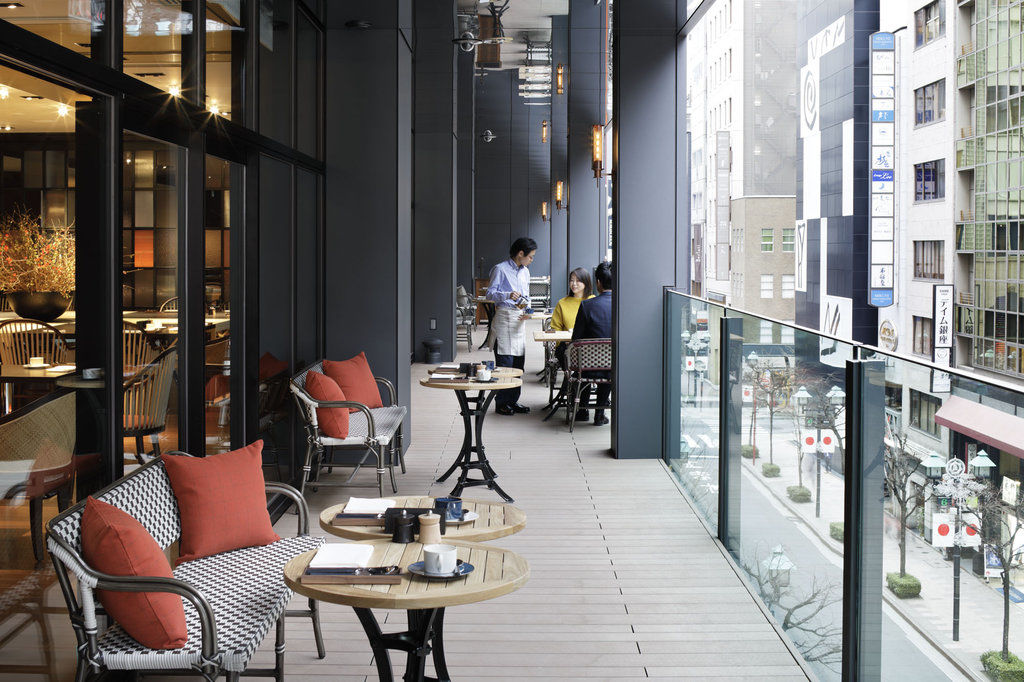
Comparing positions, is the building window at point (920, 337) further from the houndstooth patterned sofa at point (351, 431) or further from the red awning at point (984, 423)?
the red awning at point (984, 423)

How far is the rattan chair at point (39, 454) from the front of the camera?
2670 mm

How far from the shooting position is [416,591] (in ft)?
7.90

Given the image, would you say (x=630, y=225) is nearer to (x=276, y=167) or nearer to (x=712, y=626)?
(x=276, y=167)

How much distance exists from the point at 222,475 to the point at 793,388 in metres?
2.14

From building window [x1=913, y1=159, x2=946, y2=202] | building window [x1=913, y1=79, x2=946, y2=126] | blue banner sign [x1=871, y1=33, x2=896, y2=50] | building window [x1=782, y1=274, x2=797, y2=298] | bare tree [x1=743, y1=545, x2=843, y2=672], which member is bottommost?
bare tree [x1=743, y1=545, x2=843, y2=672]

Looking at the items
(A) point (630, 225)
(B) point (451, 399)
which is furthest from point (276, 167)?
(B) point (451, 399)

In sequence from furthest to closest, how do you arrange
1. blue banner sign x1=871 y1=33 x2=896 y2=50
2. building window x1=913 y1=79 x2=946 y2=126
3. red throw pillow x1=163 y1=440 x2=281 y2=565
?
building window x1=913 y1=79 x2=946 y2=126, blue banner sign x1=871 y1=33 x2=896 y2=50, red throw pillow x1=163 y1=440 x2=281 y2=565

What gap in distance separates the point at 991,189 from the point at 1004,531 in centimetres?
1108

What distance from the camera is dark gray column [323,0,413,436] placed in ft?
22.9

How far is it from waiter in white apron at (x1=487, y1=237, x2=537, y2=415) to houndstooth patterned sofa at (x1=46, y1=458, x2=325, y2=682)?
6.19 meters

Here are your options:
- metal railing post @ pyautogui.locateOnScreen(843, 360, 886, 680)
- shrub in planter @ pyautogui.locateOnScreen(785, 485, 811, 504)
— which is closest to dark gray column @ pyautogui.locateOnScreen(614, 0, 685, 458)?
shrub in planter @ pyautogui.locateOnScreen(785, 485, 811, 504)

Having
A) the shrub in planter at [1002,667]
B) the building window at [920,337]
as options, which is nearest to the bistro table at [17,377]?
the shrub in planter at [1002,667]

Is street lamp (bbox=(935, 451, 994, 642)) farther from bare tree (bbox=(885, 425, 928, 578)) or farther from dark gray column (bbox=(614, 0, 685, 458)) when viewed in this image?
dark gray column (bbox=(614, 0, 685, 458))

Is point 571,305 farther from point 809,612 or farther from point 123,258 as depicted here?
point 123,258
